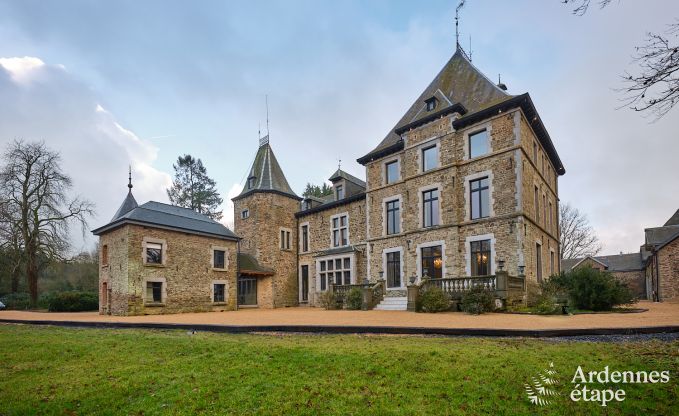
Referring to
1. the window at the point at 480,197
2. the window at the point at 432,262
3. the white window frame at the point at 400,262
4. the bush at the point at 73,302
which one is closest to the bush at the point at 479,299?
the window at the point at 432,262

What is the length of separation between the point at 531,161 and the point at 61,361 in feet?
60.9

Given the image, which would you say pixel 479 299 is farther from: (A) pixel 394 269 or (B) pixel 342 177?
(B) pixel 342 177

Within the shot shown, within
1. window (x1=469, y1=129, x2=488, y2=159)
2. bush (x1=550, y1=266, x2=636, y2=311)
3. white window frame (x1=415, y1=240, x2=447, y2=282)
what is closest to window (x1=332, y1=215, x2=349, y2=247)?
white window frame (x1=415, y1=240, x2=447, y2=282)

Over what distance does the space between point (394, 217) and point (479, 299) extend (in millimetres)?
8125

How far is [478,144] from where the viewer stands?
17750mm

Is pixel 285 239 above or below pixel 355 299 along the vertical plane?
above

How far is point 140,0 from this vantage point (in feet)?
36.5

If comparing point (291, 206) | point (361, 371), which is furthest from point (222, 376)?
point (291, 206)

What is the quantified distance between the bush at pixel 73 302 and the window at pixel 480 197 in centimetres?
2397

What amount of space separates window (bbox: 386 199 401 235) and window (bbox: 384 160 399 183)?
52.2 inches

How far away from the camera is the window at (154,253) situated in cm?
1930

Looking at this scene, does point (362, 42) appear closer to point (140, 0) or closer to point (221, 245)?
point (140, 0)

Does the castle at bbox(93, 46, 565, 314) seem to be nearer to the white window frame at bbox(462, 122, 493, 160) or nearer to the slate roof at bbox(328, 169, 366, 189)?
the white window frame at bbox(462, 122, 493, 160)

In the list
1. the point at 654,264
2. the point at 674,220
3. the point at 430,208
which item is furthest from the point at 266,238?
the point at 674,220
